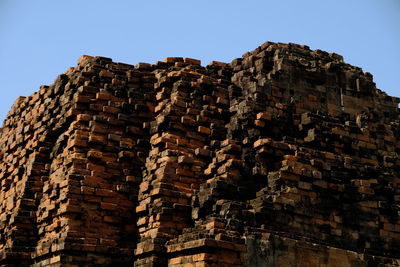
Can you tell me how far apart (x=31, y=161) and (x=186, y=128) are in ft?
12.8

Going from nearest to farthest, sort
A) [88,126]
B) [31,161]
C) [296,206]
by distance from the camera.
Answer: [296,206] → [88,126] → [31,161]

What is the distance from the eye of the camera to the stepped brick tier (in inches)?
503

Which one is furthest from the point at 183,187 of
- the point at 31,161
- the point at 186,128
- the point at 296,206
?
the point at 31,161

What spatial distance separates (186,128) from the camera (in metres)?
14.8

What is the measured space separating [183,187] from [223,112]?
2.28m

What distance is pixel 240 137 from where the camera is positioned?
14.7m

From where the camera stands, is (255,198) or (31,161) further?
(31,161)

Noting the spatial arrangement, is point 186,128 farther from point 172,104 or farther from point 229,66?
point 229,66

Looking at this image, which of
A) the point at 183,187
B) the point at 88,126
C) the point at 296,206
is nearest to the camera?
the point at 296,206

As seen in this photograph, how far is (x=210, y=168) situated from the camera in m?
14.1

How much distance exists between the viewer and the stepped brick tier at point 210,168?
41.9ft

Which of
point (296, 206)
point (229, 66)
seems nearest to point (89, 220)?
point (296, 206)

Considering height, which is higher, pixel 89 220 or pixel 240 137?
pixel 240 137

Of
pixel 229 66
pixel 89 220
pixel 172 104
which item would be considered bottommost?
pixel 89 220
